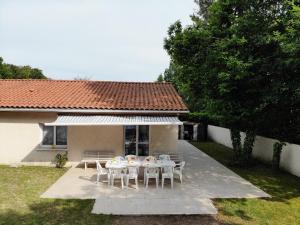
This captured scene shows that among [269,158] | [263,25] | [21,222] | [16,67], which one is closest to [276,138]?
[269,158]

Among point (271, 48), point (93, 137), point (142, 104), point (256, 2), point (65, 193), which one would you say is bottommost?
point (65, 193)

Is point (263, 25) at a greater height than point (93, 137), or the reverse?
point (263, 25)

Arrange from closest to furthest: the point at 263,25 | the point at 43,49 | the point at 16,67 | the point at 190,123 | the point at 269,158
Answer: the point at 263,25 < the point at 269,158 < the point at 190,123 < the point at 43,49 < the point at 16,67

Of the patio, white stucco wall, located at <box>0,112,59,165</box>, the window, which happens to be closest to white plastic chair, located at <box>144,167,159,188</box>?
the patio

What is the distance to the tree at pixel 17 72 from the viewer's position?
60.4 m

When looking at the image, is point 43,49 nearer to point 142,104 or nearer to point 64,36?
point 64,36

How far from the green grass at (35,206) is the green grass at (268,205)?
5396mm

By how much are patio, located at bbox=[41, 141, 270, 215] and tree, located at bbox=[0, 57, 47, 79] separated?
4638 cm

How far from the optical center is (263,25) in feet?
67.3

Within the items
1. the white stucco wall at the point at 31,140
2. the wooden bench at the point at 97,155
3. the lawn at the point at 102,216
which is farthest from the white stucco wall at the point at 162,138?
the lawn at the point at 102,216

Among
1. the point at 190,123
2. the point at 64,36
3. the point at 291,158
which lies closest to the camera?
the point at 291,158

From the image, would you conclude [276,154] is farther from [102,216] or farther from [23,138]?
[23,138]

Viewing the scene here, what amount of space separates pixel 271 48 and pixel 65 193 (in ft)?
52.9

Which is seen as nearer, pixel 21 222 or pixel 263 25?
pixel 21 222
